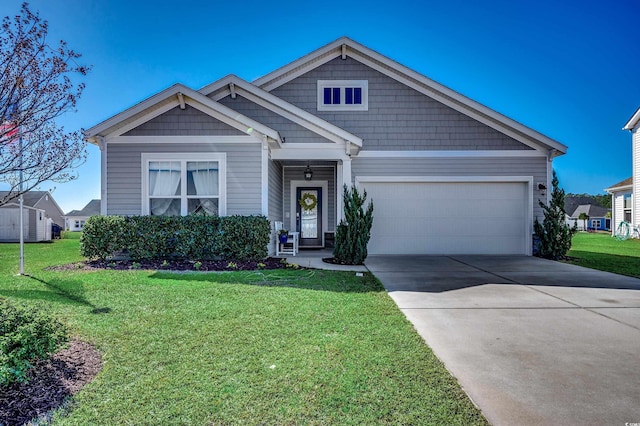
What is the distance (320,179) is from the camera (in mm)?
12820

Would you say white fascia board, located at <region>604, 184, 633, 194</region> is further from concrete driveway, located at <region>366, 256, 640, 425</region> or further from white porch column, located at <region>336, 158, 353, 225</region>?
white porch column, located at <region>336, 158, 353, 225</region>

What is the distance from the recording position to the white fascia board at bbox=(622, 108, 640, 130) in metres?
18.8

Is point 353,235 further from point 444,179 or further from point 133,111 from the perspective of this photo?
point 133,111

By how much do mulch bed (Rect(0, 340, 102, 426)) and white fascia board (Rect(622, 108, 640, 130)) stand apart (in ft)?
83.8

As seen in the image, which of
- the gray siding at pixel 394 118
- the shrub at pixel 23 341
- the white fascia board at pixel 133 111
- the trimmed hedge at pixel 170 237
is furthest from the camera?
the gray siding at pixel 394 118

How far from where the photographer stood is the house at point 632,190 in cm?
1966

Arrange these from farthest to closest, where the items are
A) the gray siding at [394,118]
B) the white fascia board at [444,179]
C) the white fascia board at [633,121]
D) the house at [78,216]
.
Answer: the house at [78,216] → the white fascia board at [633,121] → the gray siding at [394,118] → the white fascia board at [444,179]

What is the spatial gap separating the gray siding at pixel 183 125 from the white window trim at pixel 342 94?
3.66 metres

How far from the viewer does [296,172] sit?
12844 mm

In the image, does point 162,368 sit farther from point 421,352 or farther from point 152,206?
point 152,206

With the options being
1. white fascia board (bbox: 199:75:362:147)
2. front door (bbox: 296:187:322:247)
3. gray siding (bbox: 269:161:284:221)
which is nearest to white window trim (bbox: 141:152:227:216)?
gray siding (bbox: 269:161:284:221)

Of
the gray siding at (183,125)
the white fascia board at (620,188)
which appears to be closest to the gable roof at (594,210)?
the white fascia board at (620,188)

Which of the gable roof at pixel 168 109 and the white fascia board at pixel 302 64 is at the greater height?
the white fascia board at pixel 302 64

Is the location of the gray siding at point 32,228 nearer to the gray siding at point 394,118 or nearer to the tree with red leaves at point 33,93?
the gray siding at point 394,118
